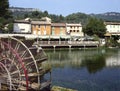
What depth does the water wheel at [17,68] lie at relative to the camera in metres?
25.3

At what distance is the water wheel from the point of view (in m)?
25.3

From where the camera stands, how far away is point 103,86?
110 feet

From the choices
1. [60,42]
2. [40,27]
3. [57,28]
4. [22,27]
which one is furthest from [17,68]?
[57,28]

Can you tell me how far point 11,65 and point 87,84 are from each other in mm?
10528

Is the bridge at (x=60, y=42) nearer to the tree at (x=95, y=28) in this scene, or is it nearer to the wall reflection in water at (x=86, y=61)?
the tree at (x=95, y=28)

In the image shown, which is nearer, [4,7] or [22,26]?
[4,7]

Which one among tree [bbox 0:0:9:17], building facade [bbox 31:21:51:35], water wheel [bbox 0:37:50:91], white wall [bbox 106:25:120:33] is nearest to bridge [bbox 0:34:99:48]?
tree [bbox 0:0:9:17]

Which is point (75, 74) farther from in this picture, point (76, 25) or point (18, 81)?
point (76, 25)

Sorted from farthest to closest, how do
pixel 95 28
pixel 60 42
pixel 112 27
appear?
1. pixel 112 27
2. pixel 95 28
3. pixel 60 42

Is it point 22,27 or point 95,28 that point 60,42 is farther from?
point 95,28

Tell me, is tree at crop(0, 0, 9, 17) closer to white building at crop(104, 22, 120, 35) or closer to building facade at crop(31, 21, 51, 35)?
building facade at crop(31, 21, 51, 35)

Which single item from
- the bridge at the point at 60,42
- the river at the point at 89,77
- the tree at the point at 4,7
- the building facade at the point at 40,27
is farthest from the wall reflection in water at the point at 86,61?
the building facade at the point at 40,27

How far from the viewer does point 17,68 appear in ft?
84.0

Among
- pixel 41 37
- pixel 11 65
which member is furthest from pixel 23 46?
pixel 41 37
